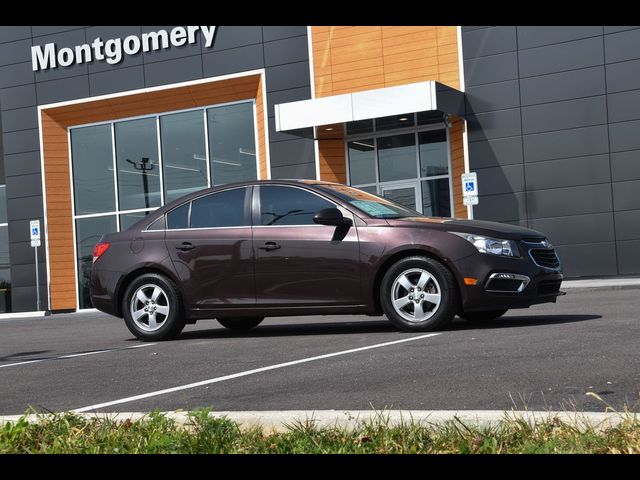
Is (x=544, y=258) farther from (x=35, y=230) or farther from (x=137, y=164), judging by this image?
(x=35, y=230)

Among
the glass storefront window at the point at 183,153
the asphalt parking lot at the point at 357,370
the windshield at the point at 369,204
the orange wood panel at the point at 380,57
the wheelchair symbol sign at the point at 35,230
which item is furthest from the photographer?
the wheelchair symbol sign at the point at 35,230

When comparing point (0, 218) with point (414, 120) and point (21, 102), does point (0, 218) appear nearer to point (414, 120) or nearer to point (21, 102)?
point (21, 102)

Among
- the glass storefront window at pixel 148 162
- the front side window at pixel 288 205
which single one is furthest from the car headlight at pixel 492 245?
the glass storefront window at pixel 148 162

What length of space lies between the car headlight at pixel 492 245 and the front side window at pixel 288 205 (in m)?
1.42

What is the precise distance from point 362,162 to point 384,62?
8.76 ft

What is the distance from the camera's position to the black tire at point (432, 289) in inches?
328

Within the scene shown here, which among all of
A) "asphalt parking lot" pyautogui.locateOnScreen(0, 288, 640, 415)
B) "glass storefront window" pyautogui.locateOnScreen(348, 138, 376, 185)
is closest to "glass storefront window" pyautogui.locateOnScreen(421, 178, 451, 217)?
"glass storefront window" pyautogui.locateOnScreen(348, 138, 376, 185)

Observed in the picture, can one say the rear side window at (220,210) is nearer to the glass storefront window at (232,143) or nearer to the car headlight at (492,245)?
the car headlight at (492,245)

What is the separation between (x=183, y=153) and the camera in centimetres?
2561

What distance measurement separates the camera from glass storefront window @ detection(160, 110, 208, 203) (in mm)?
25312

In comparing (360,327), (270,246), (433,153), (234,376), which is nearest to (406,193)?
(433,153)

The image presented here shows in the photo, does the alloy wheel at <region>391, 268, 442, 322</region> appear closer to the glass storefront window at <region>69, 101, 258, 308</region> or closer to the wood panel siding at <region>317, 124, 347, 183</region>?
the wood panel siding at <region>317, 124, 347, 183</region>
